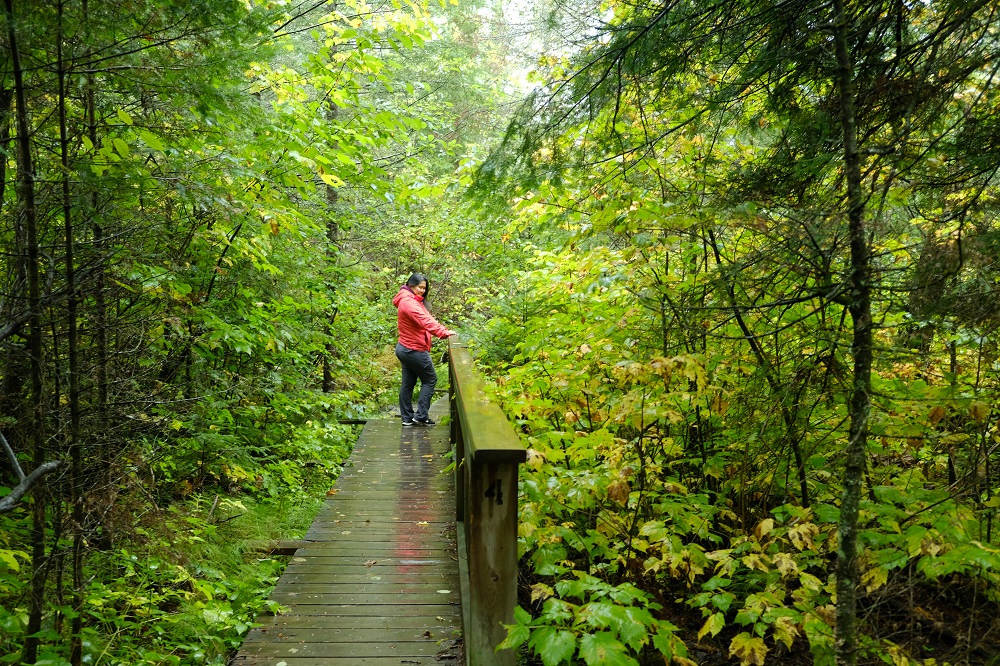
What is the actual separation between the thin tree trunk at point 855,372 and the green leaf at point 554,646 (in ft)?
3.67

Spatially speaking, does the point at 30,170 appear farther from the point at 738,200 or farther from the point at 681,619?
the point at 681,619

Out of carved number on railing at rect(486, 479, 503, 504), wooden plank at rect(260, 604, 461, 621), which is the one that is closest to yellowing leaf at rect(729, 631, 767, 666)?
carved number on railing at rect(486, 479, 503, 504)

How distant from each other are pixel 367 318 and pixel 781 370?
929 centimetres

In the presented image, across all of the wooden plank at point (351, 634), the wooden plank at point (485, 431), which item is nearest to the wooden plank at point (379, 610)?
the wooden plank at point (351, 634)

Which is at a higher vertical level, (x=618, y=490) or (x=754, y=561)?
(x=618, y=490)

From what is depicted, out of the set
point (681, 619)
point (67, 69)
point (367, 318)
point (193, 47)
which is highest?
point (193, 47)

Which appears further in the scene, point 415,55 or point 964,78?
point 415,55

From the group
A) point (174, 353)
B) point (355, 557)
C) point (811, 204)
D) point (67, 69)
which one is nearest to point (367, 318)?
point (174, 353)

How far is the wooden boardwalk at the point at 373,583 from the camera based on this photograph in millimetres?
3590

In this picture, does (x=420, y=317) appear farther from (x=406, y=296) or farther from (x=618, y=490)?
(x=618, y=490)

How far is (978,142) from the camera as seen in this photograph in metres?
2.76

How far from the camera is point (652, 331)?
3869mm

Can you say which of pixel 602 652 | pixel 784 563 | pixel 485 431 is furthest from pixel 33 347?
pixel 784 563

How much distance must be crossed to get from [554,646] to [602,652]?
0.17 meters
